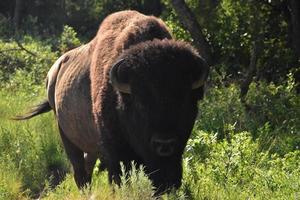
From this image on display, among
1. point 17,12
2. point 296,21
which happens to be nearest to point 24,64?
point 296,21

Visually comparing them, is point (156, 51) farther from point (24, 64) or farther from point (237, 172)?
point (24, 64)

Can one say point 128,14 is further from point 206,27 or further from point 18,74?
point 18,74

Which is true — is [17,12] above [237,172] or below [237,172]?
below

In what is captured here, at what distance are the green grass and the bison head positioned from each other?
0.25m

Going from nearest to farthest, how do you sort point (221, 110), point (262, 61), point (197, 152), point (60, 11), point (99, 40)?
point (99, 40) < point (197, 152) < point (221, 110) < point (262, 61) < point (60, 11)

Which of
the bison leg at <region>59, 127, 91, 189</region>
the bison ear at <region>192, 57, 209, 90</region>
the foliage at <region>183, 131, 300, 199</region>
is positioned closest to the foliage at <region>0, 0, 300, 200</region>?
the foliage at <region>183, 131, 300, 199</region>

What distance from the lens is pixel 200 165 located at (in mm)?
7469

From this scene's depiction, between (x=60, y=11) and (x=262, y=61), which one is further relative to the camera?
(x=60, y=11)

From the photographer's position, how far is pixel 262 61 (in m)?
13.4

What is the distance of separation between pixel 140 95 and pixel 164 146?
54 cm

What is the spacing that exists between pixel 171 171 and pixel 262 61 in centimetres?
778

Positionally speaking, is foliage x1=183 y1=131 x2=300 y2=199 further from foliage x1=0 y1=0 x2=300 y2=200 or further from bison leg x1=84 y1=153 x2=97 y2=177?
bison leg x1=84 y1=153 x2=97 y2=177

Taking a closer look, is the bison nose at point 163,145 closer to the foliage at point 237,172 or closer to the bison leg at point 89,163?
the foliage at point 237,172

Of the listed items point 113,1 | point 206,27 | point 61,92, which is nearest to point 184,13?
point 206,27
